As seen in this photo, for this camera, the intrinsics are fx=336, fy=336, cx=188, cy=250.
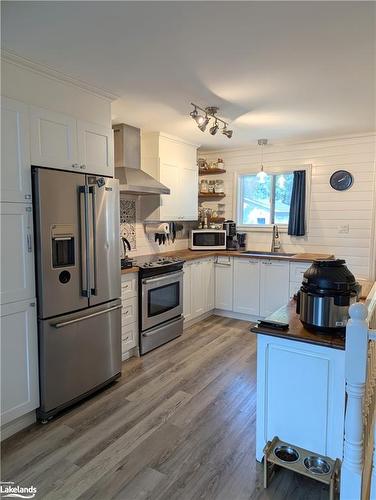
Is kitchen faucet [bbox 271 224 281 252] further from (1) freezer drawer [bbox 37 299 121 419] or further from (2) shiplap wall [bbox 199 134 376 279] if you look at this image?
(1) freezer drawer [bbox 37 299 121 419]

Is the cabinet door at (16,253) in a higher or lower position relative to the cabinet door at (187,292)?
higher

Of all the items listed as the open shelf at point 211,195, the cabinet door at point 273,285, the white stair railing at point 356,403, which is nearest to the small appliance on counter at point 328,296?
the white stair railing at point 356,403

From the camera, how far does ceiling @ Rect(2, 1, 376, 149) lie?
1.73m

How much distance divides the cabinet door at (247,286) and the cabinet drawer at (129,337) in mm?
1734

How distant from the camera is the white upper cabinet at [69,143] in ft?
7.75

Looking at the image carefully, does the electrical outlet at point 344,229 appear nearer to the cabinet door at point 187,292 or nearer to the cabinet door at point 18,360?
the cabinet door at point 187,292

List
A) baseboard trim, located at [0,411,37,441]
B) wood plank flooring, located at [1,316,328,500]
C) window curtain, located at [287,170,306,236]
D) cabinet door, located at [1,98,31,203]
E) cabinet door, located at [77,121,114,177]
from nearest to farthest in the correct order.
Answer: wood plank flooring, located at [1,316,328,500]
cabinet door, located at [1,98,31,203]
baseboard trim, located at [0,411,37,441]
cabinet door, located at [77,121,114,177]
window curtain, located at [287,170,306,236]

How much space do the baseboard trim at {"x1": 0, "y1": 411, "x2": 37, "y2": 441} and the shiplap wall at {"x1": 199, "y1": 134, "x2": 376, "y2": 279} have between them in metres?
3.74

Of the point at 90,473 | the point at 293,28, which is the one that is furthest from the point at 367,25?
the point at 90,473

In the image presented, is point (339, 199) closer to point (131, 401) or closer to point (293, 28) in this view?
point (293, 28)

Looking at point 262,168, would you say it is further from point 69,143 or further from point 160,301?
point 69,143

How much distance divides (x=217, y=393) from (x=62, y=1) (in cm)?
285

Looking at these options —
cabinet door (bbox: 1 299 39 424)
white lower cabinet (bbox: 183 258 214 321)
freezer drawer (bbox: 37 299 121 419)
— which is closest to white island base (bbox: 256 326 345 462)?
freezer drawer (bbox: 37 299 121 419)

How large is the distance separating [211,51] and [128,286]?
216 centimetres
